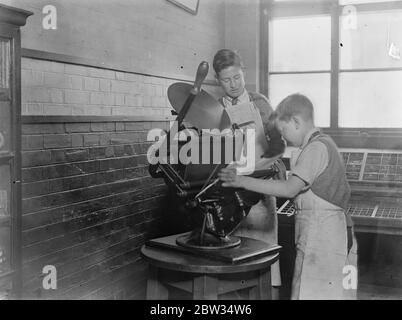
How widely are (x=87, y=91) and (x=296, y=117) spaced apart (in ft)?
3.86

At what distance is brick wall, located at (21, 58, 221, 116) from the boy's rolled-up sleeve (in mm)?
1214

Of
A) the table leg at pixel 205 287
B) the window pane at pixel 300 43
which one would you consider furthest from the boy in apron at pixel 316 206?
the window pane at pixel 300 43

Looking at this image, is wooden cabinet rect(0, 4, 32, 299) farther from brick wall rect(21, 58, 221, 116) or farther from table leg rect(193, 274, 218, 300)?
table leg rect(193, 274, 218, 300)

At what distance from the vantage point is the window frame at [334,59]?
13.1ft

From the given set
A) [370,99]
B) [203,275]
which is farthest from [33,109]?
[370,99]

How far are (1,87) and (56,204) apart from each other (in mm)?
827

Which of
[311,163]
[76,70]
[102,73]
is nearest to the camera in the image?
[311,163]

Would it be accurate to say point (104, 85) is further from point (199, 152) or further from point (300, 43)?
point (300, 43)

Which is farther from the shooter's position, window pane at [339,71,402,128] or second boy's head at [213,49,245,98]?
window pane at [339,71,402,128]

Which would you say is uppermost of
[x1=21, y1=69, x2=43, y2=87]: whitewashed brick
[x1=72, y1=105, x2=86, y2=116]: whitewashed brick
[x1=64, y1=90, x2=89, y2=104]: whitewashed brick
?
[x1=21, y1=69, x2=43, y2=87]: whitewashed brick

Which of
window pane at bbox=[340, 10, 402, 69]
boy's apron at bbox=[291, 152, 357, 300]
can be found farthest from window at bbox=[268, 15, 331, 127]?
boy's apron at bbox=[291, 152, 357, 300]

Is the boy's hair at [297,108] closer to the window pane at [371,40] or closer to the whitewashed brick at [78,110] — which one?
the whitewashed brick at [78,110]

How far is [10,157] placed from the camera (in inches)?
72.2

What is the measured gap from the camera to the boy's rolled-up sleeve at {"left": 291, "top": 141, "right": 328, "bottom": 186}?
6.60ft
